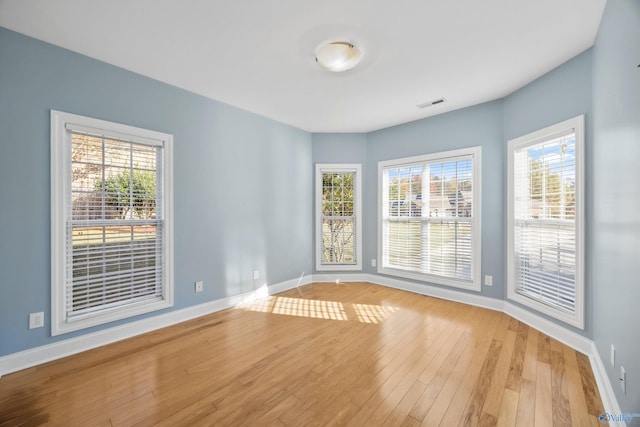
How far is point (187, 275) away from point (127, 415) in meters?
1.59

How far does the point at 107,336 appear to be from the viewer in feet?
8.38

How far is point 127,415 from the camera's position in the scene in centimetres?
168

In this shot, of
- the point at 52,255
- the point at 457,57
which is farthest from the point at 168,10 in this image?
the point at 457,57

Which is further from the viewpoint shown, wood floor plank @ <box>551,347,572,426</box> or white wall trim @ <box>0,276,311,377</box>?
white wall trim @ <box>0,276,311,377</box>

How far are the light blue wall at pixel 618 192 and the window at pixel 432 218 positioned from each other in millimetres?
1464

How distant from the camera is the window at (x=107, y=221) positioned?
7.53ft

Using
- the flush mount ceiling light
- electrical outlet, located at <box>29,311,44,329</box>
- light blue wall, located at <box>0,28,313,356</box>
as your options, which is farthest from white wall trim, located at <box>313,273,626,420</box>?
electrical outlet, located at <box>29,311,44,329</box>

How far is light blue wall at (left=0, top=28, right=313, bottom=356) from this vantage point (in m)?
2.10

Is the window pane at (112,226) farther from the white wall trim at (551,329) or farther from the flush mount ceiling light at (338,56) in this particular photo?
the white wall trim at (551,329)

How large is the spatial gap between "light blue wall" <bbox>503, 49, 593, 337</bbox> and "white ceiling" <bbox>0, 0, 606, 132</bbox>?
0.11 m

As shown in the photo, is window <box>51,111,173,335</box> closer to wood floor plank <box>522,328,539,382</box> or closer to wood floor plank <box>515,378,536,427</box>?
wood floor plank <box>515,378,536,427</box>

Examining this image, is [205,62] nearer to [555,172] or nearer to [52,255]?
[52,255]

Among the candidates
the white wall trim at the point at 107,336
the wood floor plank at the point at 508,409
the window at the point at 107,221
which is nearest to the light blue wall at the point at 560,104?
the wood floor plank at the point at 508,409

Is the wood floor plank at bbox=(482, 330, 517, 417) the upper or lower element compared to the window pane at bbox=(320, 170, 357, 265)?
lower
